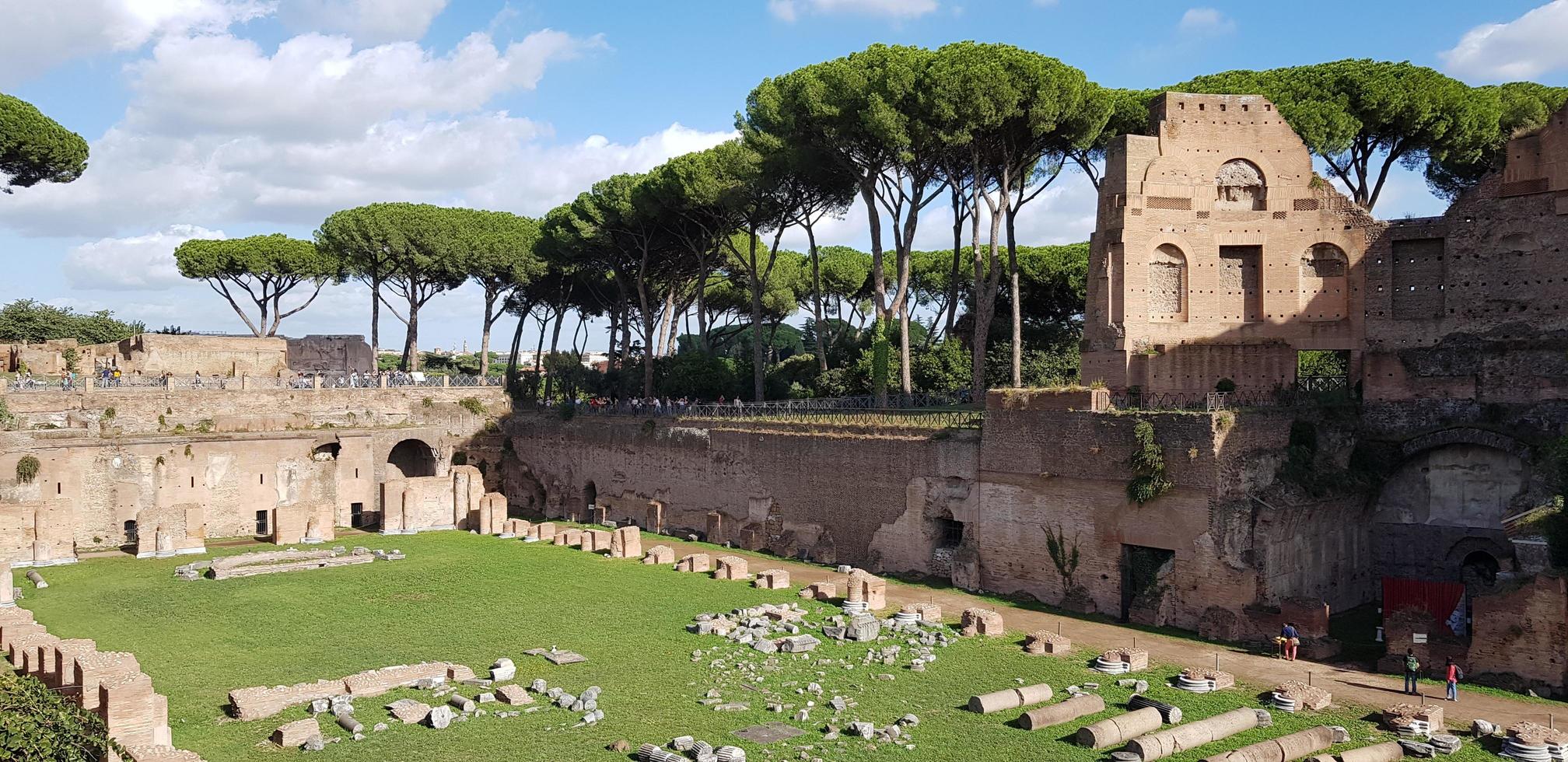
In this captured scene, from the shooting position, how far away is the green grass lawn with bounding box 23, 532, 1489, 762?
11695 millimetres

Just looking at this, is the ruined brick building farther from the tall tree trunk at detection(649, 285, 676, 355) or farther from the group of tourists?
the tall tree trunk at detection(649, 285, 676, 355)

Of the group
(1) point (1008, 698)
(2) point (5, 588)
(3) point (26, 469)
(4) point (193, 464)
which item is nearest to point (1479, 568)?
(1) point (1008, 698)

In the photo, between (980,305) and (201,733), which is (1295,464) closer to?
(980,305)

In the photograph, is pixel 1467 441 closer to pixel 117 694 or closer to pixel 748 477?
pixel 748 477

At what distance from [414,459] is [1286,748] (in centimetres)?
2614

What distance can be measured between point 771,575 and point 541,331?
102 ft

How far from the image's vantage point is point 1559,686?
43.6 feet

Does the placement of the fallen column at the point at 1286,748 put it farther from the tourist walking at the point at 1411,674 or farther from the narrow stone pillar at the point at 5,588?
the narrow stone pillar at the point at 5,588

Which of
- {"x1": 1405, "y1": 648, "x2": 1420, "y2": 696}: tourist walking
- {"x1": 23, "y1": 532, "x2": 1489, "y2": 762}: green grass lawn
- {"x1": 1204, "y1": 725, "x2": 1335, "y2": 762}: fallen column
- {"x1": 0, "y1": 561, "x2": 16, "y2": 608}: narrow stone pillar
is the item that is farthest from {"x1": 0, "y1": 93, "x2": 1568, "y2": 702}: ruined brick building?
{"x1": 0, "y1": 561, "x2": 16, "y2": 608}: narrow stone pillar

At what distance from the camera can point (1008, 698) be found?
12852 millimetres

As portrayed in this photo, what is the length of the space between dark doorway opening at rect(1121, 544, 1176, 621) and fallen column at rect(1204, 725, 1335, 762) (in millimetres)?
5301

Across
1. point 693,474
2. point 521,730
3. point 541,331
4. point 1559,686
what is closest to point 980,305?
point 693,474

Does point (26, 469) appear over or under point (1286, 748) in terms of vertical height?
over

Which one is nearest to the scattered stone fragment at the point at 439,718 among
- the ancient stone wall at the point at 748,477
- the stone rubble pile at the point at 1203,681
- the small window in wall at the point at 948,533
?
the stone rubble pile at the point at 1203,681
